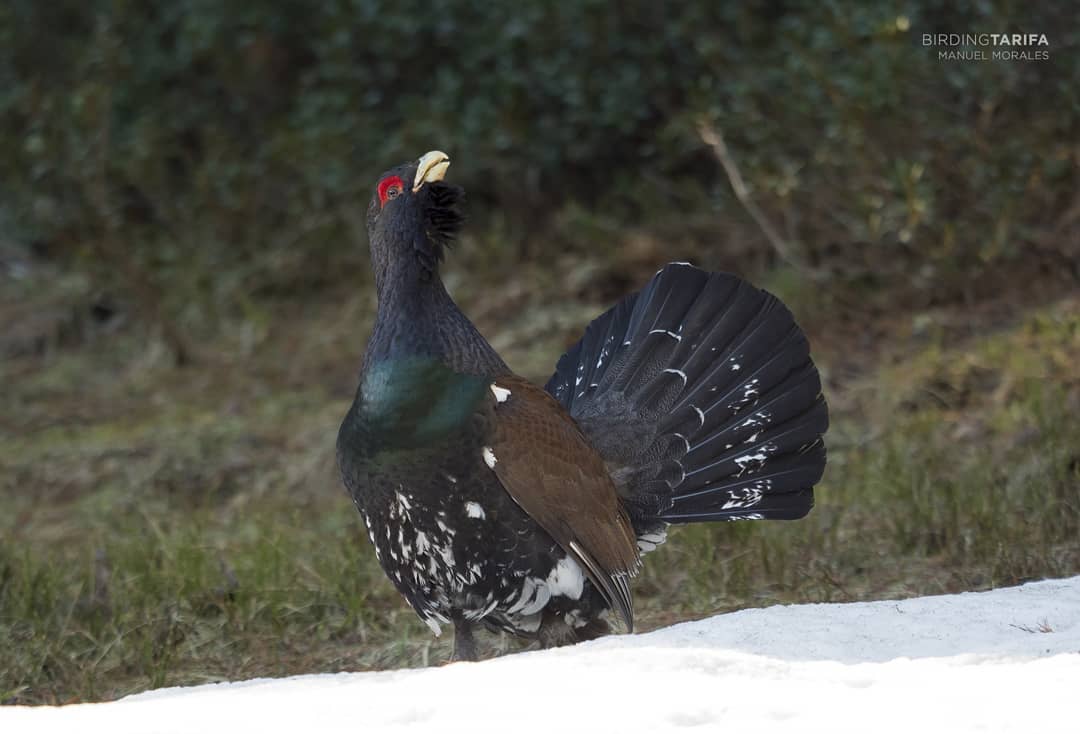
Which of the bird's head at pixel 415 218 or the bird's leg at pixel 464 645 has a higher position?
the bird's head at pixel 415 218

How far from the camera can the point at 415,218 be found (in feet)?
13.3

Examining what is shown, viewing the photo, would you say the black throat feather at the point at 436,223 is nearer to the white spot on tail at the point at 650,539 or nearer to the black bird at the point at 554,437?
the black bird at the point at 554,437

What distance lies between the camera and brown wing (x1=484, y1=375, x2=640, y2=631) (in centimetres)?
382

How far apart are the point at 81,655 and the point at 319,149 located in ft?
14.6

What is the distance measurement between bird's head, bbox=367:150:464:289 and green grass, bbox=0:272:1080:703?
1189mm

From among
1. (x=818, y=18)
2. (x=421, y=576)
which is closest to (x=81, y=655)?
(x=421, y=576)

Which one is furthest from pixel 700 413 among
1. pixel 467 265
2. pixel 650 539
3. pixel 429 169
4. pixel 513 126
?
pixel 467 265

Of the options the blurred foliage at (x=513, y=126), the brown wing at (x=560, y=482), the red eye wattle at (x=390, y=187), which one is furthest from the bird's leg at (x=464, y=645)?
the blurred foliage at (x=513, y=126)

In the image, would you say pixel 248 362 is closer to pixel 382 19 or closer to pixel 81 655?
pixel 382 19

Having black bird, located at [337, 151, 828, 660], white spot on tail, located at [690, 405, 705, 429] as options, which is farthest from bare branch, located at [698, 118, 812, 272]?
white spot on tail, located at [690, 405, 705, 429]

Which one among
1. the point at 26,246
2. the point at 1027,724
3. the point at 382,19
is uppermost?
the point at 382,19

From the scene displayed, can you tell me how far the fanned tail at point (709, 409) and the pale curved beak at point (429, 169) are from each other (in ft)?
2.95

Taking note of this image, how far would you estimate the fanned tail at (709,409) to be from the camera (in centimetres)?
445

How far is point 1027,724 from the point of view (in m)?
2.62
